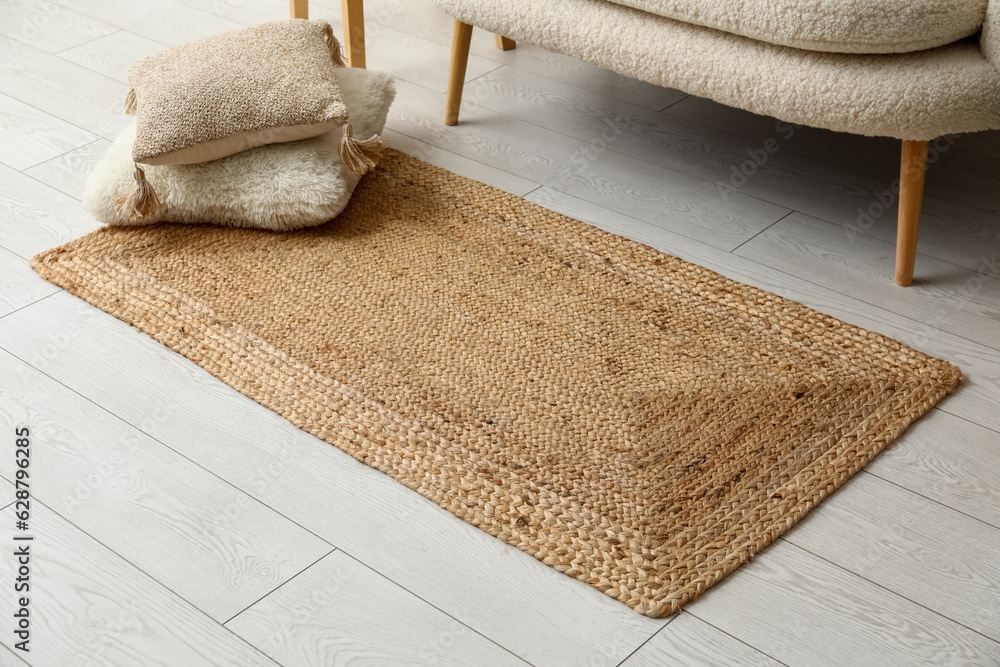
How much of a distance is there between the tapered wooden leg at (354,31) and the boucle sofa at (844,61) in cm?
61

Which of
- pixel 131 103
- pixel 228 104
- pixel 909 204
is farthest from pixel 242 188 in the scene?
pixel 909 204

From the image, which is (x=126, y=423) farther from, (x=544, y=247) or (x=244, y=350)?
(x=544, y=247)

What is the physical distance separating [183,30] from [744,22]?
1329 millimetres

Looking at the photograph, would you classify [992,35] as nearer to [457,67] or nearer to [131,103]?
[457,67]

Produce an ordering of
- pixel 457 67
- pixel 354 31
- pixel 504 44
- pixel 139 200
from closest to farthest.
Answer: pixel 139 200, pixel 457 67, pixel 354 31, pixel 504 44

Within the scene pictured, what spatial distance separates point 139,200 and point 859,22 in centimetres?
99

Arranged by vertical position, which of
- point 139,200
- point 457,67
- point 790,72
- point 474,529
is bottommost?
point 474,529

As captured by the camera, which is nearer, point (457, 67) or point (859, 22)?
point (859, 22)

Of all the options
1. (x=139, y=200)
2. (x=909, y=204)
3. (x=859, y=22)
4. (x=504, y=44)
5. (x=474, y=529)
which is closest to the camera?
(x=474, y=529)

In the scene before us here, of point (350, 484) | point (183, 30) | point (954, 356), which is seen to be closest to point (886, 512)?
point (954, 356)

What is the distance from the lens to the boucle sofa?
1.19 meters

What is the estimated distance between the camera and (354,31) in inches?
73.3

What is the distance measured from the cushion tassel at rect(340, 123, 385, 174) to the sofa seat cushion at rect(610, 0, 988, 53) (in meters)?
0.55

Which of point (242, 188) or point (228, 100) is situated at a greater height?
point (228, 100)
